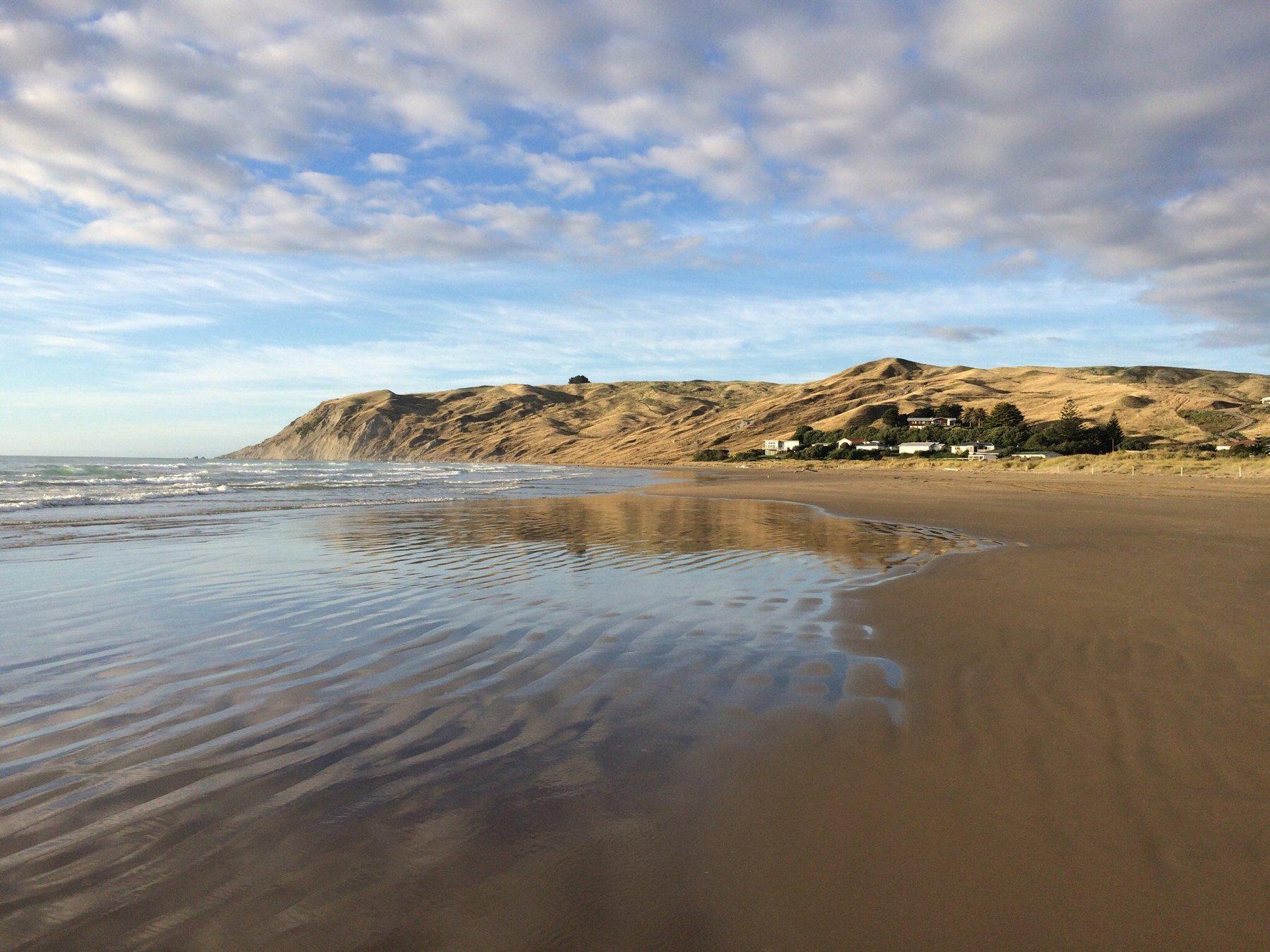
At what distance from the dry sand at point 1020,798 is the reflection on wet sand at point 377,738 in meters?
0.36

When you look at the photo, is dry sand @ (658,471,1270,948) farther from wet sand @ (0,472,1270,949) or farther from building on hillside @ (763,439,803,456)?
building on hillside @ (763,439,803,456)

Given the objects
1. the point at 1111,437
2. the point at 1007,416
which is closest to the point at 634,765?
the point at 1111,437

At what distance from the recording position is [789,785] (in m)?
3.99

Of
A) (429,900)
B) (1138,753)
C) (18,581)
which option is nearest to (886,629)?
(1138,753)

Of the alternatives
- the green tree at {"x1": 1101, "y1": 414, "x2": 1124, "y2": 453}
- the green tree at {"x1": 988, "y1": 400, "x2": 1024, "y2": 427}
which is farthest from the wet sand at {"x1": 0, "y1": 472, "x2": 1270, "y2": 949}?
the green tree at {"x1": 988, "y1": 400, "x2": 1024, "y2": 427}

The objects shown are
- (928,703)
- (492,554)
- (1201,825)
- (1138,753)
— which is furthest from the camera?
(492,554)

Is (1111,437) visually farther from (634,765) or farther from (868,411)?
(634,765)

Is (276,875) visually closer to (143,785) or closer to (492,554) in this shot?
(143,785)

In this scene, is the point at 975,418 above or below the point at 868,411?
below

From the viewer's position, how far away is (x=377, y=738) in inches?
181

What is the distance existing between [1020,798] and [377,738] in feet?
12.8

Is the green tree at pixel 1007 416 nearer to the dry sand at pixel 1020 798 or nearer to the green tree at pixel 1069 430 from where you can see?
the green tree at pixel 1069 430

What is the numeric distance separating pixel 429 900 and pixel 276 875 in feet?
2.43

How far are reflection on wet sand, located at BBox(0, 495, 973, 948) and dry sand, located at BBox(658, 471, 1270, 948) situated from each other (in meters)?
0.36
